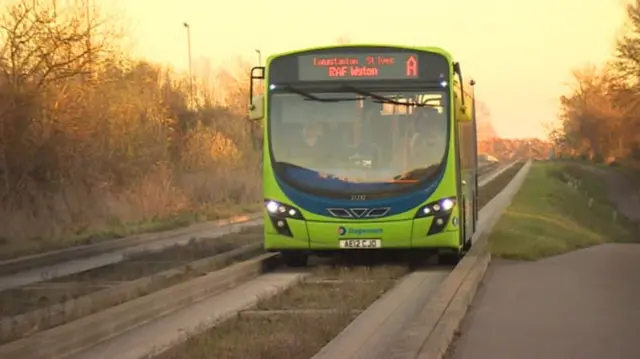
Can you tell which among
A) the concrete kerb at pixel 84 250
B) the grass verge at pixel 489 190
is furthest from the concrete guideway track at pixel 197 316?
the grass verge at pixel 489 190

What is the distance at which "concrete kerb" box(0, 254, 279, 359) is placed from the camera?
29.1 feet

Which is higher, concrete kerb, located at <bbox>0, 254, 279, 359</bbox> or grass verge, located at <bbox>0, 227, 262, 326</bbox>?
concrete kerb, located at <bbox>0, 254, 279, 359</bbox>

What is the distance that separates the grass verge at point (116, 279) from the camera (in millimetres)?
13070

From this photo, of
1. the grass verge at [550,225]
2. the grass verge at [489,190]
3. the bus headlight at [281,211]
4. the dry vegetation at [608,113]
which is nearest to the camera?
the bus headlight at [281,211]

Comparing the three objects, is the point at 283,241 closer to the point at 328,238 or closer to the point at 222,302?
the point at 328,238

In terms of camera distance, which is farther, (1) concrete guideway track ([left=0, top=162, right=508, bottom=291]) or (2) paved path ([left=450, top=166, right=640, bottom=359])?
(1) concrete guideway track ([left=0, top=162, right=508, bottom=291])

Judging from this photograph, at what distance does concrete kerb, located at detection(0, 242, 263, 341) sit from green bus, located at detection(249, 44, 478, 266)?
1698 mm

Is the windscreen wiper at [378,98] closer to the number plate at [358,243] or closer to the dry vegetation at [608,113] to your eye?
the number plate at [358,243]

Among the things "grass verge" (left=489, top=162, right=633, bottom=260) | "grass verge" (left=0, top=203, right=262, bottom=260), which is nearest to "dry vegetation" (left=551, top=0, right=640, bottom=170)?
"grass verge" (left=489, top=162, right=633, bottom=260)

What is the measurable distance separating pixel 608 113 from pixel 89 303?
89.8m

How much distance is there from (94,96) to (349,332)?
2464cm

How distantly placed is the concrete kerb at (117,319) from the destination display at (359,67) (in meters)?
3.44

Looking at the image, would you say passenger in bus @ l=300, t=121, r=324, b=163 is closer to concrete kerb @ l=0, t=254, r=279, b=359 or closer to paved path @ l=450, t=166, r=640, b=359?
concrete kerb @ l=0, t=254, r=279, b=359

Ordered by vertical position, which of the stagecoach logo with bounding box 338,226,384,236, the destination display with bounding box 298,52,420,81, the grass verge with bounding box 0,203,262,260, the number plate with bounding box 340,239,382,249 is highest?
the destination display with bounding box 298,52,420,81
